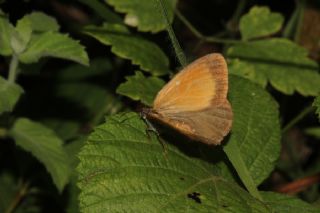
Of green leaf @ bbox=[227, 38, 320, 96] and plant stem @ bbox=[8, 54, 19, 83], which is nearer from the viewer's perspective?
plant stem @ bbox=[8, 54, 19, 83]

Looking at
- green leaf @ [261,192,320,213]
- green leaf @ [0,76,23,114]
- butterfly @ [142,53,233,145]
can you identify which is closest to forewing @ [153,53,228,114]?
butterfly @ [142,53,233,145]

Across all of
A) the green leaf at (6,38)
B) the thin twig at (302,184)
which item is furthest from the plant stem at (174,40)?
the thin twig at (302,184)

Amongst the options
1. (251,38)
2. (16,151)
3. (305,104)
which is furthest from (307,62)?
(16,151)

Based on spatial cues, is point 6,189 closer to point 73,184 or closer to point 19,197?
point 19,197

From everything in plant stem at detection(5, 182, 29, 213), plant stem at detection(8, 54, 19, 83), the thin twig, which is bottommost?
plant stem at detection(5, 182, 29, 213)

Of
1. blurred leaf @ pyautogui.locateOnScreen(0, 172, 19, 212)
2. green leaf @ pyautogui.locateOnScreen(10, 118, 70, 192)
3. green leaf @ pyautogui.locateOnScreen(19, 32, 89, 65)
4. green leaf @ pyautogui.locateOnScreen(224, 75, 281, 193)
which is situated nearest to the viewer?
green leaf @ pyautogui.locateOnScreen(224, 75, 281, 193)

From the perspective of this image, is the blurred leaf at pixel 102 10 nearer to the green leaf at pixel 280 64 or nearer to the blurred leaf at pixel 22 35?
the blurred leaf at pixel 22 35

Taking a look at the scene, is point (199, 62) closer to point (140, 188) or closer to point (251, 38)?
point (140, 188)

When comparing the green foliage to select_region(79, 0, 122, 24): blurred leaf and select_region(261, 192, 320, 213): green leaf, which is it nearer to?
select_region(79, 0, 122, 24): blurred leaf
